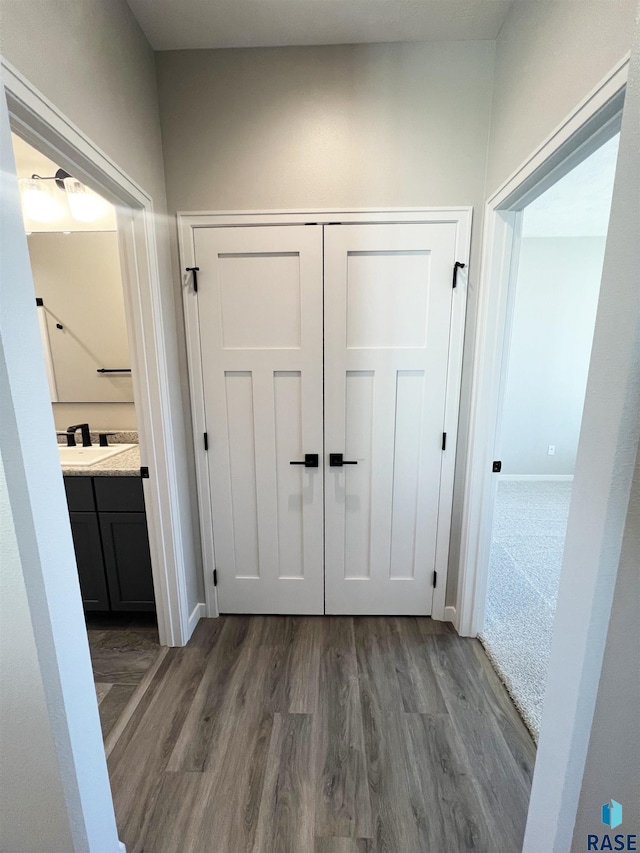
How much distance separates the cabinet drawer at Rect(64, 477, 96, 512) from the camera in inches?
71.1

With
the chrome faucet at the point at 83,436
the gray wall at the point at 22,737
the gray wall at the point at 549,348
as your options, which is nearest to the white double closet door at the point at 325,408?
the chrome faucet at the point at 83,436

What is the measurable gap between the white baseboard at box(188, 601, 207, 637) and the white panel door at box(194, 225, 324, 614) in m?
0.13

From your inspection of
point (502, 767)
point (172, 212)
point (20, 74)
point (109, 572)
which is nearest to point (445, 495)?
point (502, 767)

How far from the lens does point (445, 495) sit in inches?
75.1

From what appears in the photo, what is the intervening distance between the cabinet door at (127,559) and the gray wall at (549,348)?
3.79 meters

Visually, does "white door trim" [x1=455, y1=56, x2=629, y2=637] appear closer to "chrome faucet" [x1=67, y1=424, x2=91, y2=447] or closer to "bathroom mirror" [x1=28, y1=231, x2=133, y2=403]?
"bathroom mirror" [x1=28, y1=231, x2=133, y2=403]

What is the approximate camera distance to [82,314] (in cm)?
220

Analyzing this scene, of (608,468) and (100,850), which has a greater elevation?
(608,468)

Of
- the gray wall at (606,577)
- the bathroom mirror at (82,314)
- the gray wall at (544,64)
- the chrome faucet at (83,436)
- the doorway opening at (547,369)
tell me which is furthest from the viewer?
the doorway opening at (547,369)

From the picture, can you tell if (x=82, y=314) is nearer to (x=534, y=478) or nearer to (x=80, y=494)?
(x=80, y=494)

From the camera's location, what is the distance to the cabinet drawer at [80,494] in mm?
1806

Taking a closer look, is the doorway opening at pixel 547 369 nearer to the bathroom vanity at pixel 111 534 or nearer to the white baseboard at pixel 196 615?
the white baseboard at pixel 196 615

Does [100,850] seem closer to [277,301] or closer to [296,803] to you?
[296,803]

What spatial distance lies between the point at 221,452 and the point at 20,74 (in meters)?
1.47
